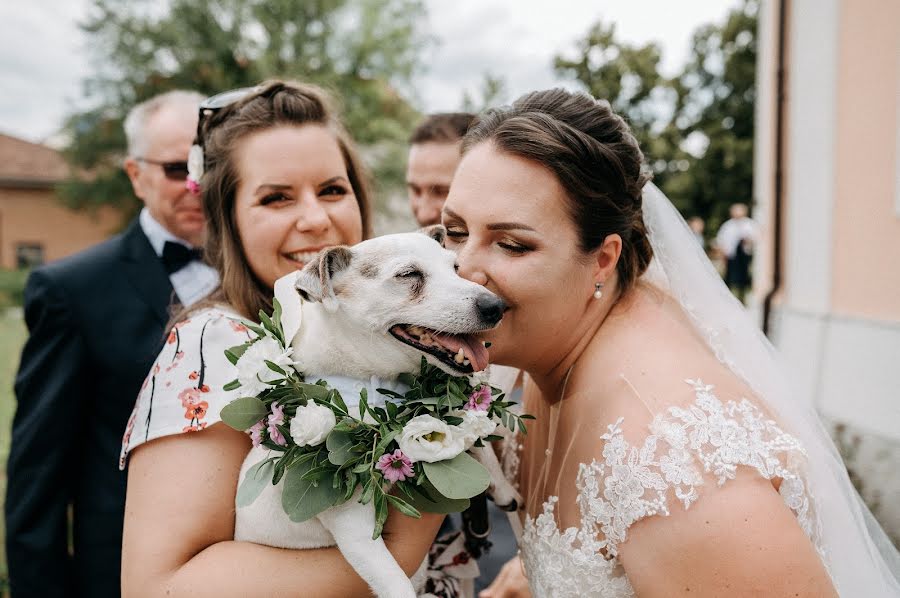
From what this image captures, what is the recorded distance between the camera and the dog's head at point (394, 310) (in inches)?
76.4

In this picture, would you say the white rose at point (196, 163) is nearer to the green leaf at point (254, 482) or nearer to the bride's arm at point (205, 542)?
the bride's arm at point (205, 542)

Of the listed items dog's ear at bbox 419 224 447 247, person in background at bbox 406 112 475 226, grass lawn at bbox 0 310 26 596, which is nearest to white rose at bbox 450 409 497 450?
dog's ear at bbox 419 224 447 247

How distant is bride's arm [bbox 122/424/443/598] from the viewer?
5.84ft

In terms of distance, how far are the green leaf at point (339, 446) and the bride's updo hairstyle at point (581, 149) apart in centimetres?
101

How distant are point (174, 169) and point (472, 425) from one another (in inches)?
113

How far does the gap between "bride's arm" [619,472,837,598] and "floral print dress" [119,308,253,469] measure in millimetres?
1387

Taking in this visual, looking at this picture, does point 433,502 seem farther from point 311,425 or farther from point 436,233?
point 436,233

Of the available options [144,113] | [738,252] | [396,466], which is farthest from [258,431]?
[738,252]

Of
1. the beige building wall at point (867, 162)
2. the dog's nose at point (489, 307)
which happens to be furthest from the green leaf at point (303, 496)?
the beige building wall at point (867, 162)

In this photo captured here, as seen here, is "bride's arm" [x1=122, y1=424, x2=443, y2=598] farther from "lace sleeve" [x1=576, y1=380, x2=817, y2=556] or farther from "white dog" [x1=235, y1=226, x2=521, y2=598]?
"lace sleeve" [x1=576, y1=380, x2=817, y2=556]

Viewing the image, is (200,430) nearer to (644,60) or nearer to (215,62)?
(215,62)

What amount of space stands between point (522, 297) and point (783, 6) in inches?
379

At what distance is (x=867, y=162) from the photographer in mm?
7078

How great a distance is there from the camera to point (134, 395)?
276cm
